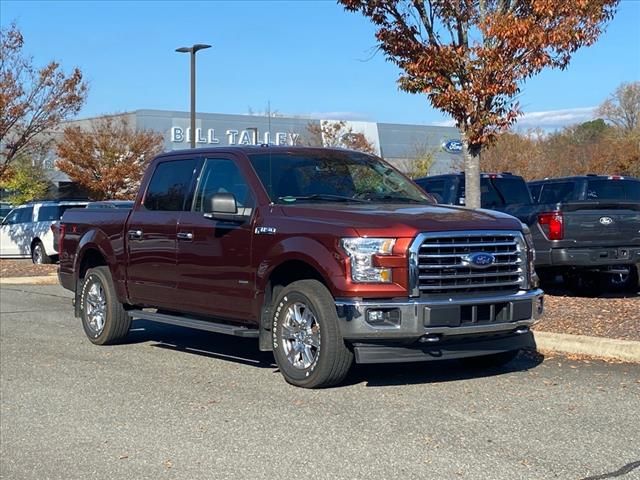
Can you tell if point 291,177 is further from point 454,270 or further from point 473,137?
point 473,137

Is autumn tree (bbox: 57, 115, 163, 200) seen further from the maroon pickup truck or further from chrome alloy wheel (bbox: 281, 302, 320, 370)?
Answer: chrome alloy wheel (bbox: 281, 302, 320, 370)

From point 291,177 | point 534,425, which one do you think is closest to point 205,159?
point 291,177

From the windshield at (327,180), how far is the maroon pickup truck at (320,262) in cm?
2

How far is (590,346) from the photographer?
8523 millimetres

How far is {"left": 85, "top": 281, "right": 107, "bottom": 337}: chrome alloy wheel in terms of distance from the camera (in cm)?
983

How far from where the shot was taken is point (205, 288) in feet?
27.1

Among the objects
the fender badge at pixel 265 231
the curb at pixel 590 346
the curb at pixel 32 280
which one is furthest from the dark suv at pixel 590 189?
the curb at pixel 32 280

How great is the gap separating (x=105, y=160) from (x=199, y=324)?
2617 centimetres

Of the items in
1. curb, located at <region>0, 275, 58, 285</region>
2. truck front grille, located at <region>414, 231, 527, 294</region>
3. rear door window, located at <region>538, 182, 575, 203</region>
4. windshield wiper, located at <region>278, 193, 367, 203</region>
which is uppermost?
rear door window, located at <region>538, 182, 575, 203</region>

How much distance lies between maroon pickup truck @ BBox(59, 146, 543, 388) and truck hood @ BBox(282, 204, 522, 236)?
2cm

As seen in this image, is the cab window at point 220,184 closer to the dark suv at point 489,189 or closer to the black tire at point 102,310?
the black tire at point 102,310

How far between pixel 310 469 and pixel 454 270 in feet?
7.59

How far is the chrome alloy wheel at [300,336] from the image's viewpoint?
7.18 m

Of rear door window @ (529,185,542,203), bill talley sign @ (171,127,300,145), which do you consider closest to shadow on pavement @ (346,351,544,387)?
rear door window @ (529,185,542,203)
